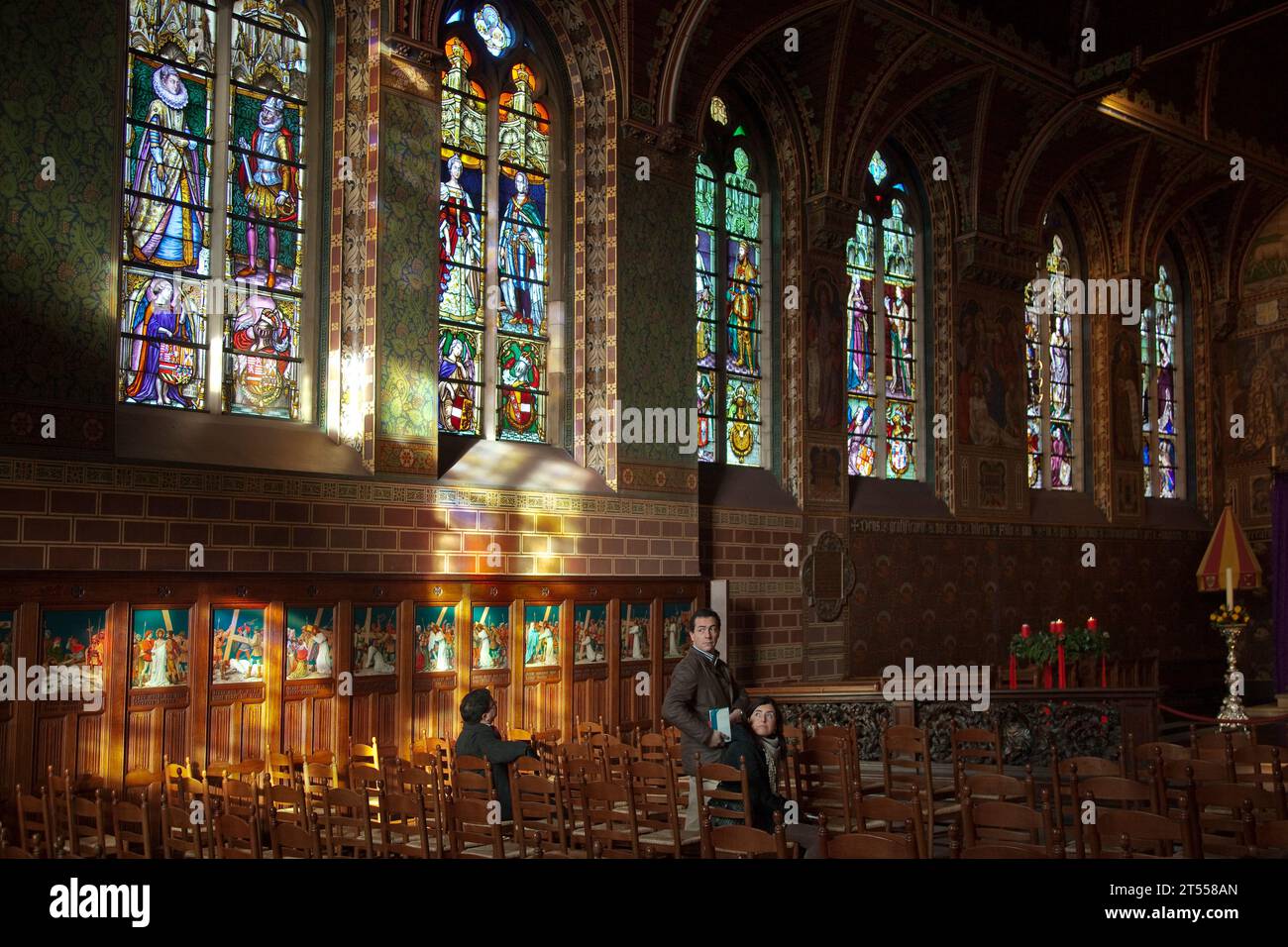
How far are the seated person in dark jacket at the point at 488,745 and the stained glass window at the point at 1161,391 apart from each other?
16.7 meters

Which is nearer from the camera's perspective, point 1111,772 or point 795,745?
point 1111,772

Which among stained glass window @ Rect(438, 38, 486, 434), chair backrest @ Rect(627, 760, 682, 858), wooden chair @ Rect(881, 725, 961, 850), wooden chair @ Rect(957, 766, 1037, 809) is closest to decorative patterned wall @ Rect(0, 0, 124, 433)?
stained glass window @ Rect(438, 38, 486, 434)

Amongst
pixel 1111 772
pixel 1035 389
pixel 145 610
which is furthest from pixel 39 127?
pixel 1035 389

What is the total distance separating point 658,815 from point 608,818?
59.6 inches

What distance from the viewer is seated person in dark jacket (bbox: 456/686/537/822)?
319 inches

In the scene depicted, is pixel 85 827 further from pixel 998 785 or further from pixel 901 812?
pixel 998 785

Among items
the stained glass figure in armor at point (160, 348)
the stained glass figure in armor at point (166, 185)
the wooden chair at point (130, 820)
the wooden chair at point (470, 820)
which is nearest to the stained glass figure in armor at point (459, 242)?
the stained glass figure in armor at point (166, 185)

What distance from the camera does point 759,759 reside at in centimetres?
707

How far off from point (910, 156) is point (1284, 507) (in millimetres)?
8910

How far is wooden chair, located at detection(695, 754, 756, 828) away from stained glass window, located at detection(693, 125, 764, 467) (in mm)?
8917

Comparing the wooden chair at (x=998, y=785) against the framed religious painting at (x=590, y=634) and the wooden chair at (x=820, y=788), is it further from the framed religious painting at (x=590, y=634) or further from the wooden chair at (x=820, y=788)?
the framed religious painting at (x=590, y=634)

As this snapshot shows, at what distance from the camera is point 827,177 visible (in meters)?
16.6

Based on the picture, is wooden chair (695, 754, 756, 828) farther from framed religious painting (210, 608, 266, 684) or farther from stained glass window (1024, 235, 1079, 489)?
stained glass window (1024, 235, 1079, 489)

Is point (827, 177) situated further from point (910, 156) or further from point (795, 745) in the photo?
point (795, 745)
